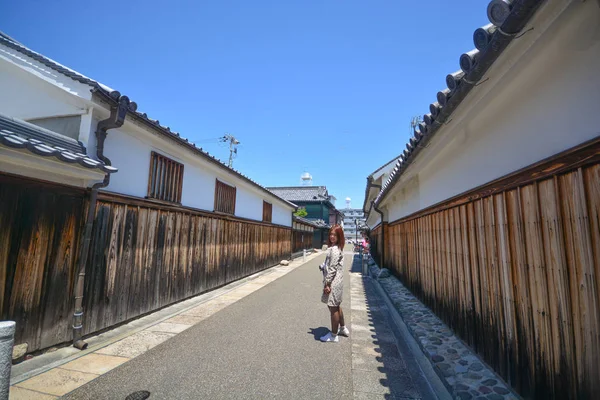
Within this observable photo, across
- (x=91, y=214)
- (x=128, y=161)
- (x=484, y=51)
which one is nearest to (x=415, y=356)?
(x=484, y=51)

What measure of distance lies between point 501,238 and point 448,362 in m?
2.08

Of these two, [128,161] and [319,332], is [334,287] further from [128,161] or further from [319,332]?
[128,161]

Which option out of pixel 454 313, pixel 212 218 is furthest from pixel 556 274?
pixel 212 218

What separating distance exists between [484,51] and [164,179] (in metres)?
7.23

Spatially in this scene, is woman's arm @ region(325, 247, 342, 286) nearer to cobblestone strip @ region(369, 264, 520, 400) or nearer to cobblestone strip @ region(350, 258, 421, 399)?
cobblestone strip @ region(350, 258, 421, 399)

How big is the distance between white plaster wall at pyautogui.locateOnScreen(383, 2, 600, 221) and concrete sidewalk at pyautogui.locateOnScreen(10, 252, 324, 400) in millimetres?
6428

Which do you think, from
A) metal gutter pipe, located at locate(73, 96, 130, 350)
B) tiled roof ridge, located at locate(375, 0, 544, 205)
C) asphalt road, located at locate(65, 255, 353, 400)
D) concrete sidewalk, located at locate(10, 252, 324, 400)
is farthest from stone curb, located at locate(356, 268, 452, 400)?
metal gutter pipe, located at locate(73, 96, 130, 350)

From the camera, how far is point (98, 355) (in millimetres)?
4488

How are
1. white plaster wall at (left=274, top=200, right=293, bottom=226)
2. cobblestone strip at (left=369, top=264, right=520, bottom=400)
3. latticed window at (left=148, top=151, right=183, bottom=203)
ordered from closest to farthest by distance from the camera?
cobblestone strip at (left=369, top=264, right=520, bottom=400), latticed window at (left=148, top=151, right=183, bottom=203), white plaster wall at (left=274, top=200, right=293, bottom=226)

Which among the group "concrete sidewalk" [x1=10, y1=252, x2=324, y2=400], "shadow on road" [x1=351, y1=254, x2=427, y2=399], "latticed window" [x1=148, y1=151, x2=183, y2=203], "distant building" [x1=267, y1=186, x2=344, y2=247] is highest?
"distant building" [x1=267, y1=186, x2=344, y2=247]

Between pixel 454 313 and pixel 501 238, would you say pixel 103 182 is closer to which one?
pixel 501 238

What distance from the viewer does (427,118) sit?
406cm

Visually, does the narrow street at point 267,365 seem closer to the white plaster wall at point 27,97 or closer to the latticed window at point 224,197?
the latticed window at point 224,197

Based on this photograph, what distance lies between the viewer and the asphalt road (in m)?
3.54
